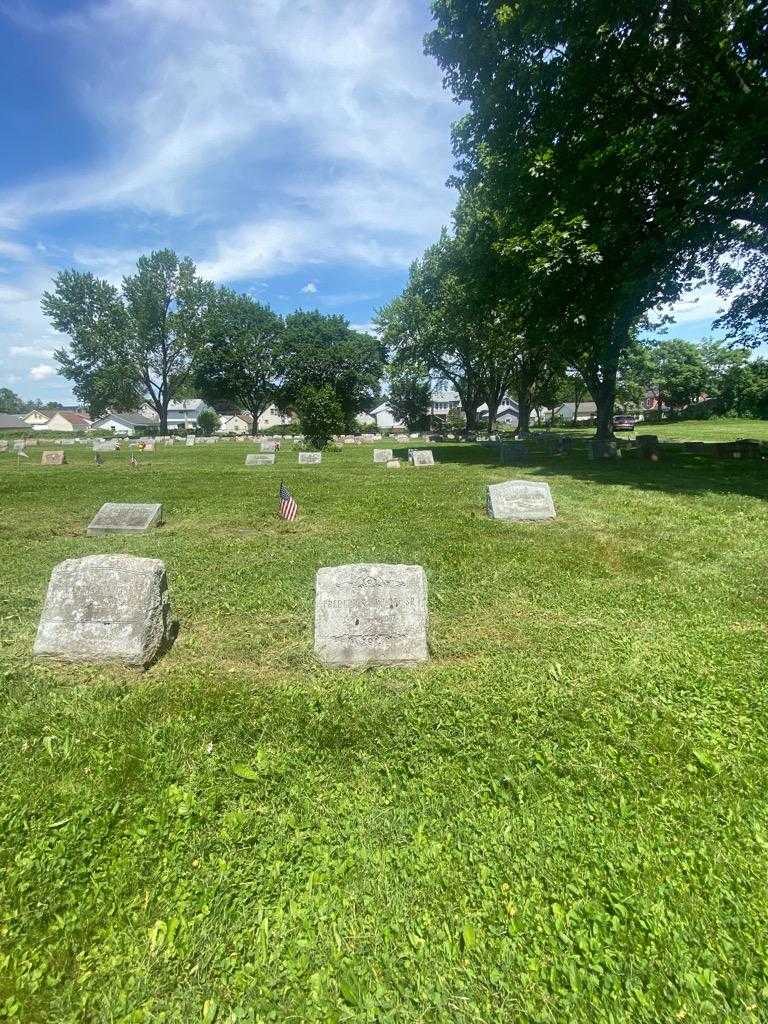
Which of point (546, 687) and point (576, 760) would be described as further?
point (546, 687)

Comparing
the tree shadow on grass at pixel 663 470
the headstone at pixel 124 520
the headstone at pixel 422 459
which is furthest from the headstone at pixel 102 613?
the headstone at pixel 422 459

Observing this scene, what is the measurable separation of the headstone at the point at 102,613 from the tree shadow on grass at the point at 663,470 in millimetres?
12763

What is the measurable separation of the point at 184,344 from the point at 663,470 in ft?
189

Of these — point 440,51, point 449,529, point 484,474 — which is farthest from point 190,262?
point 449,529

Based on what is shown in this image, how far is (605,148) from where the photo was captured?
1398 centimetres

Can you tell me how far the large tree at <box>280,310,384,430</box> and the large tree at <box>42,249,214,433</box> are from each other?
13093 millimetres

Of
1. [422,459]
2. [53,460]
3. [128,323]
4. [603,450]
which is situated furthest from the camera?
[128,323]

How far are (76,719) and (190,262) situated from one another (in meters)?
65.2

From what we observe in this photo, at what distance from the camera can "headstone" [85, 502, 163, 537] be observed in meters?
9.97

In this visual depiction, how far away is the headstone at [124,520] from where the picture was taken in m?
9.97

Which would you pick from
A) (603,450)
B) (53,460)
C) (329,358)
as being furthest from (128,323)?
(603,450)

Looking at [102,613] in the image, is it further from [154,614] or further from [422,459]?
[422,459]

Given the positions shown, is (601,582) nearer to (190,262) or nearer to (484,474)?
(484,474)

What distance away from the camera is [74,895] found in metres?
2.74
